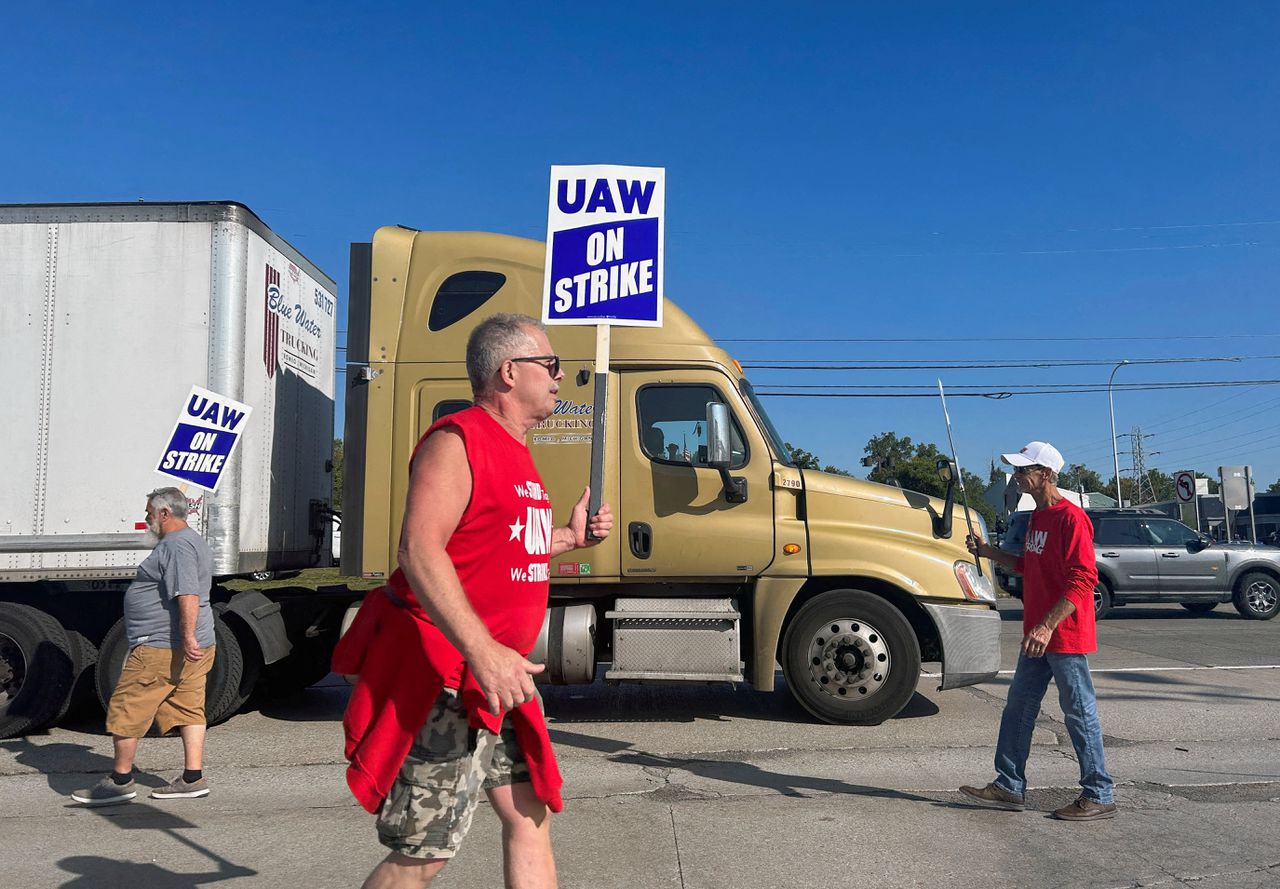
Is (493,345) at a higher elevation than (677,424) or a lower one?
lower

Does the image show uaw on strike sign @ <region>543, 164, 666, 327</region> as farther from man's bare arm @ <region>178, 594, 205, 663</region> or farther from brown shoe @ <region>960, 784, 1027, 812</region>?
brown shoe @ <region>960, 784, 1027, 812</region>

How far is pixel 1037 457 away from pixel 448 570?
3.74 metres

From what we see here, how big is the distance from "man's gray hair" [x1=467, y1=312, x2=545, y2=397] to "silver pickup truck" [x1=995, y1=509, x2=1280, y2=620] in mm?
14582

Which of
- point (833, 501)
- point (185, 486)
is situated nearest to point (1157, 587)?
point (833, 501)

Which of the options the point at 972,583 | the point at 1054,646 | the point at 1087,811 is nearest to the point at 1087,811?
the point at 1087,811

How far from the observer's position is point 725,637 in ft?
23.1

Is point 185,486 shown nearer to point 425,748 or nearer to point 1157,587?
point 425,748

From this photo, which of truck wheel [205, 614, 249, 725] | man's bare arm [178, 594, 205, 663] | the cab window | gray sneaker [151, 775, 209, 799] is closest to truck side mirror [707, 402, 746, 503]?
the cab window

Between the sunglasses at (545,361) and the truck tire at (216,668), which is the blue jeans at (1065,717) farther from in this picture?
the truck tire at (216,668)

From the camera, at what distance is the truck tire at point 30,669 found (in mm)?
6887

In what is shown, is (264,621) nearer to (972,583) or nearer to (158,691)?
(158,691)

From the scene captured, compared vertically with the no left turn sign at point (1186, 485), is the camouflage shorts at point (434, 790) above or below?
below

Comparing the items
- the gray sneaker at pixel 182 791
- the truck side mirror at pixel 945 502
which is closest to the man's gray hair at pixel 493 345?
the gray sneaker at pixel 182 791

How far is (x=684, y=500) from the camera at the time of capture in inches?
288
